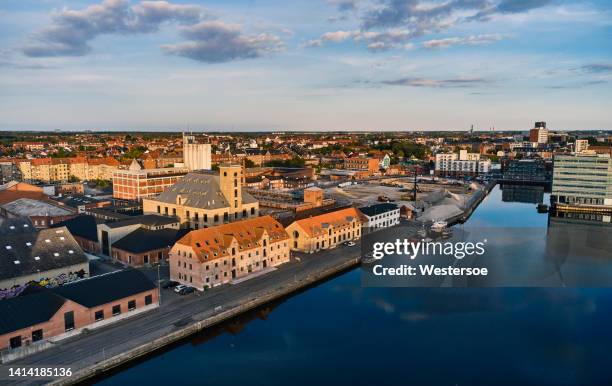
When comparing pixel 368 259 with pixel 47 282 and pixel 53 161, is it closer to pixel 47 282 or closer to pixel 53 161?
pixel 47 282

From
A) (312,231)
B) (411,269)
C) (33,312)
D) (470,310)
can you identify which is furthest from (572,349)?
(33,312)

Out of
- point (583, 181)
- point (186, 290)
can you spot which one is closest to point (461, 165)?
point (583, 181)

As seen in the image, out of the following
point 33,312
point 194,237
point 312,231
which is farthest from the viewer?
point 312,231

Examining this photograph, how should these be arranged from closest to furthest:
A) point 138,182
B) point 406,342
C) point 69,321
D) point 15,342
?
point 15,342
point 69,321
point 406,342
point 138,182

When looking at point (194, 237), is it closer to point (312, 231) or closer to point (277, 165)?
point (312, 231)

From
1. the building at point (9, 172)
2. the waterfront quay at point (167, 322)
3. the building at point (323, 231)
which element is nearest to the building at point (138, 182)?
the building at point (323, 231)

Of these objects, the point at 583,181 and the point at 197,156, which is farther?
the point at 197,156
